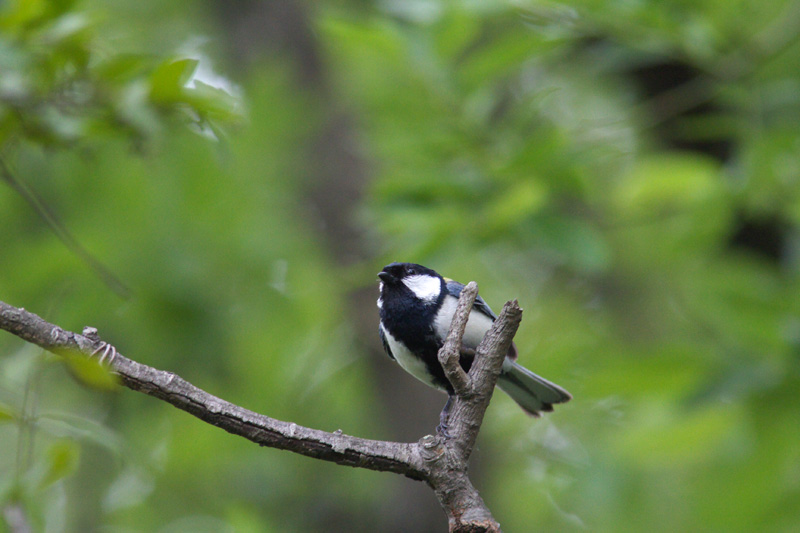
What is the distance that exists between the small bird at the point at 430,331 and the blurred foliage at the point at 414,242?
85 cm

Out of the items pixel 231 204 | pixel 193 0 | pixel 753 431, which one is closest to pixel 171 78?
pixel 231 204

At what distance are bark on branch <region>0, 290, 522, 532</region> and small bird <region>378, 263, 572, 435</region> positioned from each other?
37cm

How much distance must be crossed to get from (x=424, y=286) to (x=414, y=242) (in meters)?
1.19

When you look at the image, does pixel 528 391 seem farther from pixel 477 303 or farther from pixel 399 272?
pixel 399 272

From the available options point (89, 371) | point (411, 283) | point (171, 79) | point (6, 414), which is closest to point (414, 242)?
point (411, 283)

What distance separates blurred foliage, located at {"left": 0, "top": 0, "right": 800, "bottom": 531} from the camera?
10.1 feet

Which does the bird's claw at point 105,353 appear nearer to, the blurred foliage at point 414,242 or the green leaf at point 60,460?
the blurred foliage at point 414,242

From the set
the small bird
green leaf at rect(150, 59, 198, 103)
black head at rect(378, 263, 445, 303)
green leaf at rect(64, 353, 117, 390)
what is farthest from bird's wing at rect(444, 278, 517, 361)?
green leaf at rect(64, 353, 117, 390)

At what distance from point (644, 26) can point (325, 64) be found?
4.14 meters

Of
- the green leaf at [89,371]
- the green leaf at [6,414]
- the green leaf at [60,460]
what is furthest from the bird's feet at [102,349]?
the green leaf at [60,460]

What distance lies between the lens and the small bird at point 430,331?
2592 millimetres

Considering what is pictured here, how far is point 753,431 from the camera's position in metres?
4.19

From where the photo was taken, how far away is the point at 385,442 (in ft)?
6.29

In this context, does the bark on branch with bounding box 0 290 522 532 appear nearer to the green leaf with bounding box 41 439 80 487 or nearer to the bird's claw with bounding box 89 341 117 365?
the bird's claw with bounding box 89 341 117 365
